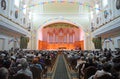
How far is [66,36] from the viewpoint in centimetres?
3947

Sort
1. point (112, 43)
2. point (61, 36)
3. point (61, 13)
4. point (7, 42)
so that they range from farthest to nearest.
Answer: point (61, 36), point (61, 13), point (112, 43), point (7, 42)

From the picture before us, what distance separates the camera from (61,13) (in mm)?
32844

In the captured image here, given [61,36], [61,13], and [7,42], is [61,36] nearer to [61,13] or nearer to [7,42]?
[61,13]

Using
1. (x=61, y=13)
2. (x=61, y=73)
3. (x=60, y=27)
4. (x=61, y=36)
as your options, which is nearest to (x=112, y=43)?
(x=61, y=73)

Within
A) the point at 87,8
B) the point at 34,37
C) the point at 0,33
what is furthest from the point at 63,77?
the point at 87,8

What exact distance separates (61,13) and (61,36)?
8070 mm

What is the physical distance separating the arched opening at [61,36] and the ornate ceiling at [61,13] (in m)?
4.92

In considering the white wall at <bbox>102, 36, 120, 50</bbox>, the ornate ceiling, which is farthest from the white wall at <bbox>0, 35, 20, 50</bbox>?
the white wall at <bbox>102, 36, 120, 50</bbox>

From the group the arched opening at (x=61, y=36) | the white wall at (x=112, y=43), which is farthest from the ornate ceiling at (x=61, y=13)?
the white wall at (x=112, y=43)

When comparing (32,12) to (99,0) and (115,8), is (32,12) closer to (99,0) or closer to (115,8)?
(99,0)

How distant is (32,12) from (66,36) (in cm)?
1076

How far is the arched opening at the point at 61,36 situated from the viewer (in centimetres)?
3791

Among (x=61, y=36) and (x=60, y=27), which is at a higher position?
(x=60, y=27)

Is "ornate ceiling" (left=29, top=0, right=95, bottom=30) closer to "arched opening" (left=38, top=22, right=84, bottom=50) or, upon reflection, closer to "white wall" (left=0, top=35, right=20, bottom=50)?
"arched opening" (left=38, top=22, right=84, bottom=50)
